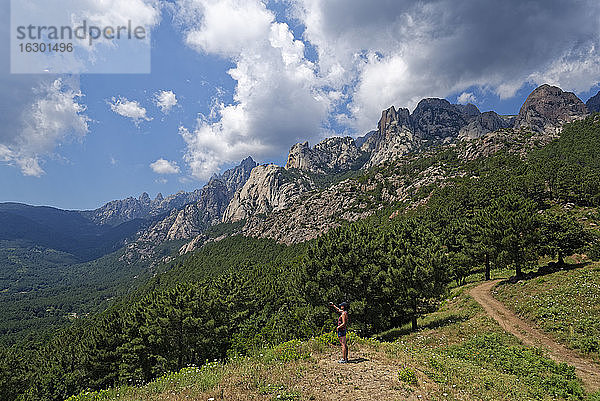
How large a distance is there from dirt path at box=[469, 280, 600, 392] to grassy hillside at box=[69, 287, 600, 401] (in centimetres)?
165

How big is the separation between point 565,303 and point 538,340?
7432 mm

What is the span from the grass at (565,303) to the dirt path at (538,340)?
0.69 meters

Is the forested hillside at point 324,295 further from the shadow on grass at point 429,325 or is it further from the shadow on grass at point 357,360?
the shadow on grass at point 357,360

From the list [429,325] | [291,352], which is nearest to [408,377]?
[291,352]

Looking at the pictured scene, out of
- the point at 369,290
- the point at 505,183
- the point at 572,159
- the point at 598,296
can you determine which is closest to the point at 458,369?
the point at 369,290

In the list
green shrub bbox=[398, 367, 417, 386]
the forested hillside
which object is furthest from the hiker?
the forested hillside

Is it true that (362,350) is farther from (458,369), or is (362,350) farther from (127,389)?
(127,389)

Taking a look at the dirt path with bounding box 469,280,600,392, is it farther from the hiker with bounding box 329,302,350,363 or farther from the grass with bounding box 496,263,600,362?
the hiker with bounding box 329,302,350,363

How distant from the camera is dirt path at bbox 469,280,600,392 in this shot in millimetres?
15406

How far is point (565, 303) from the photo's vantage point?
24.8 meters

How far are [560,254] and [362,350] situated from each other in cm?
3728

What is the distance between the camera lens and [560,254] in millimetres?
35469

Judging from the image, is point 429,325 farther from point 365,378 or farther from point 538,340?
point 365,378

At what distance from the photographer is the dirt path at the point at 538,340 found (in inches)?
607
